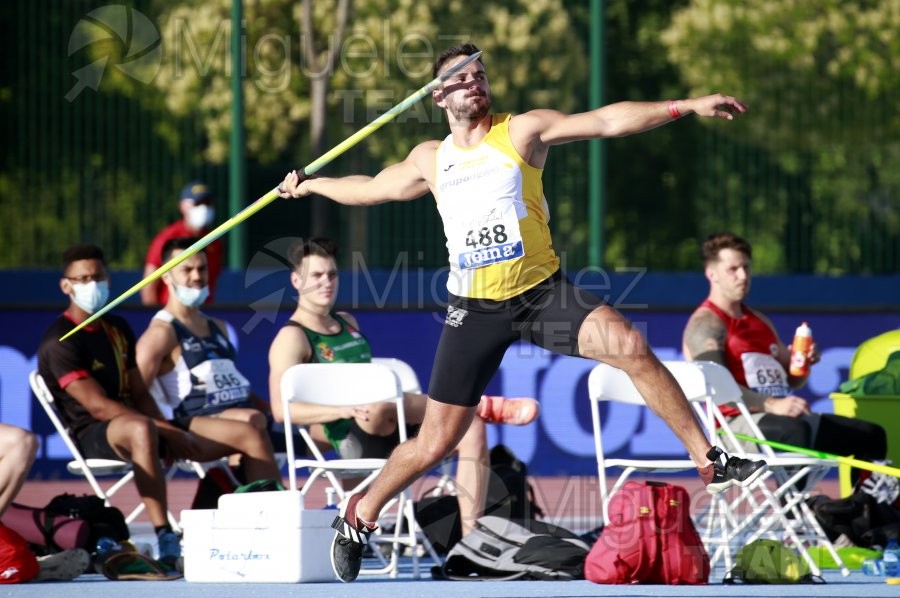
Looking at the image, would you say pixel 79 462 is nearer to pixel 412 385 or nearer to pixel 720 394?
pixel 412 385

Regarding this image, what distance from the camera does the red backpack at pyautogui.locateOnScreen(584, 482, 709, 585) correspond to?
7430mm

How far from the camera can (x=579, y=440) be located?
12.1 m

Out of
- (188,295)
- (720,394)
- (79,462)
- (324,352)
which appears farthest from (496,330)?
(188,295)

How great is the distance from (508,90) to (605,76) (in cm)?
86

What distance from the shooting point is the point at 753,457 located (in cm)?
A: 794

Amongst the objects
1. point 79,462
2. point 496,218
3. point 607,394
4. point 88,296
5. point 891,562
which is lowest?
point 891,562

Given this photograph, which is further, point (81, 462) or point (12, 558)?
point (81, 462)

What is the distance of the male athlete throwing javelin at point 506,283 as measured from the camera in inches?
256

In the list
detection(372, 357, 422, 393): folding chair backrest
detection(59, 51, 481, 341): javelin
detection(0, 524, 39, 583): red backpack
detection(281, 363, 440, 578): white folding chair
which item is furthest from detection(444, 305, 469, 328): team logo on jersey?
detection(372, 357, 422, 393): folding chair backrest

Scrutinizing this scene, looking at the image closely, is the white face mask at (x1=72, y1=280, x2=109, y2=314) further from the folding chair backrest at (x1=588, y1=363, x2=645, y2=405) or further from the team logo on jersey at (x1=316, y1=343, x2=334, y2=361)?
the folding chair backrest at (x1=588, y1=363, x2=645, y2=405)

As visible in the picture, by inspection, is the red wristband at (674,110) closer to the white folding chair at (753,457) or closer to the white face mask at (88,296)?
the white folding chair at (753,457)

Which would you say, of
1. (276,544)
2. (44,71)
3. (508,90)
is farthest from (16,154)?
(276,544)

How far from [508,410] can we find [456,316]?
193cm

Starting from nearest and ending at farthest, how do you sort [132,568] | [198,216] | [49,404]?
[132,568] → [49,404] → [198,216]
